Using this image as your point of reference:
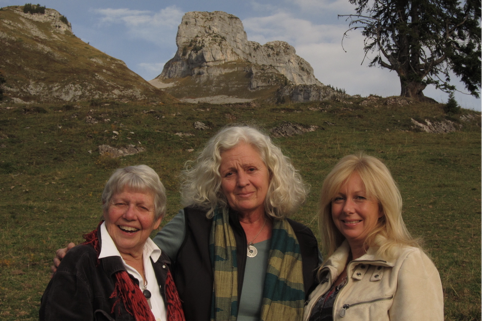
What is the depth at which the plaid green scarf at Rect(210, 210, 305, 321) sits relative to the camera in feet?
8.57

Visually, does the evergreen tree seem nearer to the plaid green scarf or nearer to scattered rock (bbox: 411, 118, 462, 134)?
scattered rock (bbox: 411, 118, 462, 134)

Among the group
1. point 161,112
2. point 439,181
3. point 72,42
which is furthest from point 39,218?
point 72,42

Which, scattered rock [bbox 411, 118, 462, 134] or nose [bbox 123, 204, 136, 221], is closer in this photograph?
nose [bbox 123, 204, 136, 221]

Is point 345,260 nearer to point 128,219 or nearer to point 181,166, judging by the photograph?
point 128,219

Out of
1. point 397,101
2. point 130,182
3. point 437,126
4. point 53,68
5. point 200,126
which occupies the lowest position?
point 130,182

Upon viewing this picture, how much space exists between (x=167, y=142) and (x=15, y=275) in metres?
12.3

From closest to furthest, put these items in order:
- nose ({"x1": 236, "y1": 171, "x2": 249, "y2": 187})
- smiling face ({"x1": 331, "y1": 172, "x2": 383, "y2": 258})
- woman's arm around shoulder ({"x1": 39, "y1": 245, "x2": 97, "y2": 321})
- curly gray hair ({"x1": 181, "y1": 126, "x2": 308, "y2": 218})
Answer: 1. woman's arm around shoulder ({"x1": 39, "y1": 245, "x2": 97, "y2": 321})
2. smiling face ({"x1": 331, "y1": 172, "x2": 383, "y2": 258})
3. nose ({"x1": 236, "y1": 171, "x2": 249, "y2": 187})
4. curly gray hair ({"x1": 181, "y1": 126, "x2": 308, "y2": 218})

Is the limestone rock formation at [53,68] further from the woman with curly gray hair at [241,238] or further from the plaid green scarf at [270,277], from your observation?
the plaid green scarf at [270,277]

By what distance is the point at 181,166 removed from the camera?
14.1 meters

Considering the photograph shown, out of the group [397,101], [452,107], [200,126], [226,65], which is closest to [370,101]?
[397,101]

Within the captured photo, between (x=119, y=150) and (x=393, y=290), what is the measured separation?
15135 millimetres

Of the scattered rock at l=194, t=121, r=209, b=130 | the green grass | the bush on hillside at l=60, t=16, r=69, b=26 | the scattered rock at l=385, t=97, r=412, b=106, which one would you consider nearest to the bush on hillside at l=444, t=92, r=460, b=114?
the green grass

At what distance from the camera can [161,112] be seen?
22156 mm

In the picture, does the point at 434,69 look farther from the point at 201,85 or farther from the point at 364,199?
the point at 201,85
